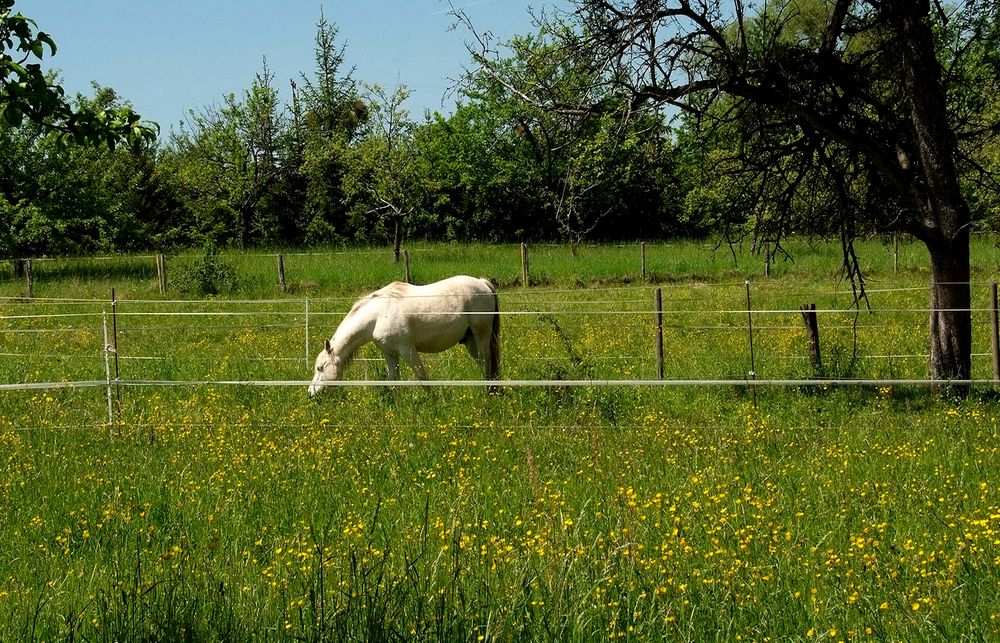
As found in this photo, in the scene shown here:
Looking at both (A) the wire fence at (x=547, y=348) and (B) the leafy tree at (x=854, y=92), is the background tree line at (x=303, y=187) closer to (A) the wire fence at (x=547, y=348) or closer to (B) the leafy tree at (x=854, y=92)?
(A) the wire fence at (x=547, y=348)

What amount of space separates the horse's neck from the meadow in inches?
27.6

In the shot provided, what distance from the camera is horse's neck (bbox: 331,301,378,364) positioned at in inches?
488

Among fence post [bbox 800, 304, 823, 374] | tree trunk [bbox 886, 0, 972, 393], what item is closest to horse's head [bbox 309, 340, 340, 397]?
fence post [bbox 800, 304, 823, 374]

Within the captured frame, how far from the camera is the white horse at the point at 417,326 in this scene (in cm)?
1232

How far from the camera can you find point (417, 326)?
1251cm

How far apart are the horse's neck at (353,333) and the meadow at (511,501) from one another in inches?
27.6

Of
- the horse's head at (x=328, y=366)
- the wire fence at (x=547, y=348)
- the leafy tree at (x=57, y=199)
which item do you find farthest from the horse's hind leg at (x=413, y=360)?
the leafy tree at (x=57, y=199)

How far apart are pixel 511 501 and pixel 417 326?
5995mm

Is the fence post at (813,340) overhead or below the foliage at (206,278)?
below

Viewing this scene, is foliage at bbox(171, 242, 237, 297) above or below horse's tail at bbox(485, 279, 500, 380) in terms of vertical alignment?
above

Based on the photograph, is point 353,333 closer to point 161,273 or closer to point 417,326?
point 417,326

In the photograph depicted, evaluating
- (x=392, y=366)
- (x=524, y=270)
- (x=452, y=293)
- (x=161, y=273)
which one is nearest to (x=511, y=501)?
(x=392, y=366)

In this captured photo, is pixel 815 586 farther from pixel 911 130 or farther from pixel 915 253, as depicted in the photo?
pixel 915 253

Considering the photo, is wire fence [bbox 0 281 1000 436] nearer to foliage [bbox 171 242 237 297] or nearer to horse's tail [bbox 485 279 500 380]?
horse's tail [bbox 485 279 500 380]
